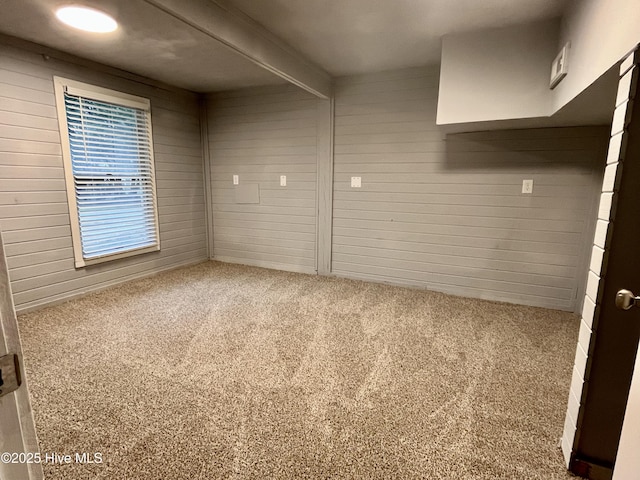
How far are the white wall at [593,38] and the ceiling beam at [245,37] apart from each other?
2.10 meters

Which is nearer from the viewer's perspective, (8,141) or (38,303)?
(8,141)

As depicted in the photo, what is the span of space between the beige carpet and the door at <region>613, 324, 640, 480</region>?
64 cm

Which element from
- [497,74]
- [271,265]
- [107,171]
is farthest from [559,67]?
[107,171]

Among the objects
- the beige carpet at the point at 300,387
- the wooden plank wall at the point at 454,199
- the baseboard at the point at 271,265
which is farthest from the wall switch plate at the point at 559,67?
the baseboard at the point at 271,265

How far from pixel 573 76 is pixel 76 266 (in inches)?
171

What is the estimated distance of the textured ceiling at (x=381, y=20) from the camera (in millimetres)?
2213

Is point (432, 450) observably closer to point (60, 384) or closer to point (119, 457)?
point (119, 457)

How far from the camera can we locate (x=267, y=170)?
4.30m

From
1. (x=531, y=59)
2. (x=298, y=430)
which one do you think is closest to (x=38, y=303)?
(x=298, y=430)

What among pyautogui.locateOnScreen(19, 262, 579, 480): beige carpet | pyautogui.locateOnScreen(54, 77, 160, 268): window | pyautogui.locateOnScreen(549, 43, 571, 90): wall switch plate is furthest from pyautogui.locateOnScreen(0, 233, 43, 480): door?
pyautogui.locateOnScreen(54, 77, 160, 268): window

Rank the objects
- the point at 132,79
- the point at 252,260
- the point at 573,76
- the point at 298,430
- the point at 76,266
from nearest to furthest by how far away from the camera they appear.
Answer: the point at 298,430 < the point at 573,76 < the point at 76,266 < the point at 132,79 < the point at 252,260

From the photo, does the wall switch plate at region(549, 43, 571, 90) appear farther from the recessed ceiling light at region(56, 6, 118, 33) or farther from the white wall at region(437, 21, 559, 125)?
the recessed ceiling light at region(56, 6, 118, 33)

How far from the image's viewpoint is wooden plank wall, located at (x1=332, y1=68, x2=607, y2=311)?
119 inches

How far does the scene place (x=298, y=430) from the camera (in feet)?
5.25
